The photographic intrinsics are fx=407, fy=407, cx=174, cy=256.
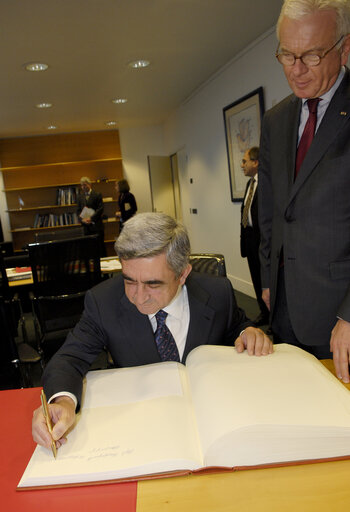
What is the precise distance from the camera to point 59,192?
890cm

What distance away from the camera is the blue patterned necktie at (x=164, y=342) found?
1.31 meters

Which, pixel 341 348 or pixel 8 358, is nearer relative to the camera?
pixel 341 348

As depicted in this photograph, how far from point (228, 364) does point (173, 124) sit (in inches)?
297

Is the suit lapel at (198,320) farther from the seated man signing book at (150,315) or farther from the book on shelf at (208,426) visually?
the book on shelf at (208,426)

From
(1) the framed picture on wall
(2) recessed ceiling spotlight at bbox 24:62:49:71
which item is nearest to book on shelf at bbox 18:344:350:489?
(1) the framed picture on wall

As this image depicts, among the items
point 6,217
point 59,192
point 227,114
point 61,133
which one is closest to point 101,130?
point 61,133

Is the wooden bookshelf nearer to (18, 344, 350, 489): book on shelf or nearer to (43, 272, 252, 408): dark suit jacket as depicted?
(43, 272, 252, 408): dark suit jacket

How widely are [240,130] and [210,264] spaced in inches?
139

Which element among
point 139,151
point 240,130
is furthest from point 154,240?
point 139,151

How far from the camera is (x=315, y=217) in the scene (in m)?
1.32

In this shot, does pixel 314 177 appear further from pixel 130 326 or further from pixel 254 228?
pixel 254 228

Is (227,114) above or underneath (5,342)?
above

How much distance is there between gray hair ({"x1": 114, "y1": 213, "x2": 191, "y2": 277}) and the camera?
1.14 m

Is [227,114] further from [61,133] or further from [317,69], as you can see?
[61,133]
